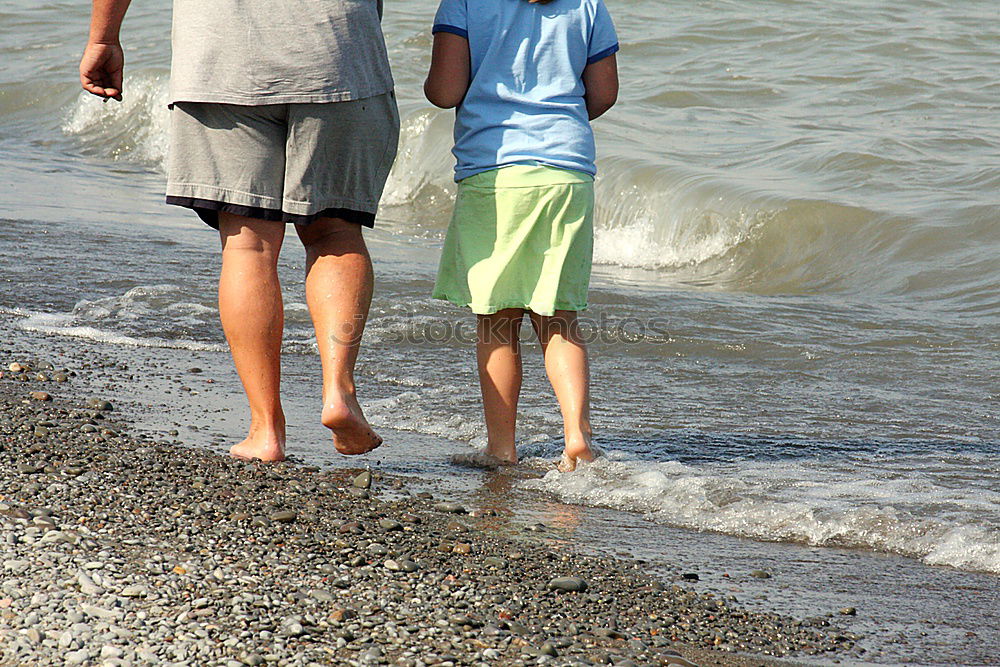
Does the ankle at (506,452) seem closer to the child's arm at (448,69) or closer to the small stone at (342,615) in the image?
the child's arm at (448,69)

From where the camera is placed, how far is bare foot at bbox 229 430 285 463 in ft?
10.6

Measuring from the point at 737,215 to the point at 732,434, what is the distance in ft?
14.1

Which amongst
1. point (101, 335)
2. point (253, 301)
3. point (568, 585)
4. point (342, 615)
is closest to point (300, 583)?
point (342, 615)

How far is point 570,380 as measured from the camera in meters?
3.55

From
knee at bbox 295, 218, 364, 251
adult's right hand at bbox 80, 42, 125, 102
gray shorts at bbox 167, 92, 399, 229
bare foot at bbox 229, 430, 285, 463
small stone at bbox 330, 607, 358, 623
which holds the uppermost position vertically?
adult's right hand at bbox 80, 42, 125, 102

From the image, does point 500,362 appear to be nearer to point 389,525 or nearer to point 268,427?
point 268,427

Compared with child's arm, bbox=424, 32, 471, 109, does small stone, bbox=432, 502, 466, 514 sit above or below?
below

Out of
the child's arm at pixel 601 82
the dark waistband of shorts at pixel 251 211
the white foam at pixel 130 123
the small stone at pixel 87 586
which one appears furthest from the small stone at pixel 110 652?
the white foam at pixel 130 123

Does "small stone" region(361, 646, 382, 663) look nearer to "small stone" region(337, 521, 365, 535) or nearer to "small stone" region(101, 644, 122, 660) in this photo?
"small stone" region(101, 644, 122, 660)

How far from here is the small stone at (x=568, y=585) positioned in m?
2.54

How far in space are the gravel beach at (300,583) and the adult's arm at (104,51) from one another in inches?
38.7

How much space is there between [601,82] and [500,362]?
899 millimetres

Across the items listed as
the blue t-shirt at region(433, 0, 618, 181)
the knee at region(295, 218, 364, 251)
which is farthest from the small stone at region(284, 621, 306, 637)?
the blue t-shirt at region(433, 0, 618, 181)

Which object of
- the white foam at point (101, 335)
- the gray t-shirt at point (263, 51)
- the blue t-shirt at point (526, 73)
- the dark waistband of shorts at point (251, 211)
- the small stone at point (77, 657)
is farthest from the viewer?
the white foam at point (101, 335)
